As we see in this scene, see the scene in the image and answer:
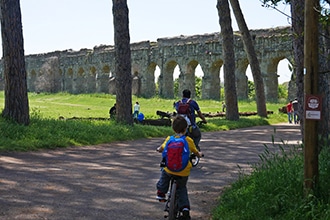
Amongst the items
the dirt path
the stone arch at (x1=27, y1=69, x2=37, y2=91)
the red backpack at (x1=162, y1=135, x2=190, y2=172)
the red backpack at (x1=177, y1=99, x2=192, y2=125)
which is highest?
the stone arch at (x1=27, y1=69, x2=37, y2=91)

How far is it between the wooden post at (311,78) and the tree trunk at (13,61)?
8733 mm

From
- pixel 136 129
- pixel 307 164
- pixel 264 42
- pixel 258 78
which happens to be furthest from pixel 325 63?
pixel 264 42

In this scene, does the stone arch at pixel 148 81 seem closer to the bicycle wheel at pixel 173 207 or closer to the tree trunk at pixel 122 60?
the tree trunk at pixel 122 60

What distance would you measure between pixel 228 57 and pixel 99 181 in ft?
45.4

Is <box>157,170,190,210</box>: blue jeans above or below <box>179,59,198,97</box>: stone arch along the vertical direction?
below

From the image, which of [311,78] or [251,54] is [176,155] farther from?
[251,54]

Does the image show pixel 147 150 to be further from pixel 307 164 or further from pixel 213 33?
pixel 213 33

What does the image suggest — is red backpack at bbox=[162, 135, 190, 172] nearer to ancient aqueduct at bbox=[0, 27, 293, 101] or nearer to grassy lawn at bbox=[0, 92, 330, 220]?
grassy lawn at bbox=[0, 92, 330, 220]

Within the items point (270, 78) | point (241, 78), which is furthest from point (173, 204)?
point (241, 78)

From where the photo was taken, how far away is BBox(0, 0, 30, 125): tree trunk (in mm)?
12133

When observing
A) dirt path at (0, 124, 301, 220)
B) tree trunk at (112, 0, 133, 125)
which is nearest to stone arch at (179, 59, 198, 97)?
tree trunk at (112, 0, 133, 125)

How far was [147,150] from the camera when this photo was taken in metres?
11.5

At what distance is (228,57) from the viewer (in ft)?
67.3

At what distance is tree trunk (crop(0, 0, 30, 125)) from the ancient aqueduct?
17891 mm
